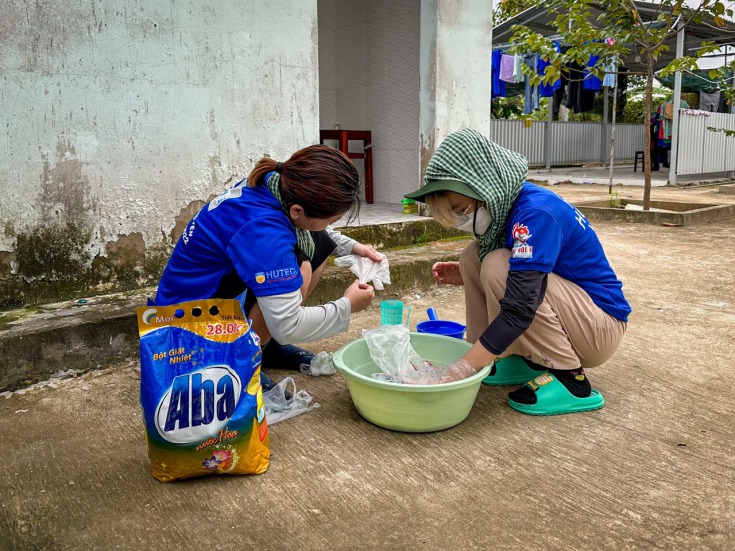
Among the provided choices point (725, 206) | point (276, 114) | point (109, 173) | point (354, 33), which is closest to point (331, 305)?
point (109, 173)

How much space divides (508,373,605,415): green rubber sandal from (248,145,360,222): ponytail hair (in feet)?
3.38

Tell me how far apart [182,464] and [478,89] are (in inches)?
171

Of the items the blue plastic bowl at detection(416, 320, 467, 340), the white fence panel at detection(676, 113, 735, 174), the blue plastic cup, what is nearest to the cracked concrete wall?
the blue plastic cup

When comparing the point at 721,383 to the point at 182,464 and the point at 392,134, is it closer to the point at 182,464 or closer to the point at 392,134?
the point at 182,464

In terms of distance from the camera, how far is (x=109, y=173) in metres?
3.35

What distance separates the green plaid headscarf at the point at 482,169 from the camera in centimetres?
226

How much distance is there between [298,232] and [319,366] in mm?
810

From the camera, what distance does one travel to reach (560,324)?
2418mm

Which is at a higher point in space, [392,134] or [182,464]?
[392,134]

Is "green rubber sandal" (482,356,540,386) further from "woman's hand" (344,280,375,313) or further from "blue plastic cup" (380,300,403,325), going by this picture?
"woman's hand" (344,280,375,313)

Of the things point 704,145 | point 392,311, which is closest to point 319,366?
point 392,311

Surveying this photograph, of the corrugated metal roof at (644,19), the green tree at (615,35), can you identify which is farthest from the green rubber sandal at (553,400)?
the corrugated metal roof at (644,19)

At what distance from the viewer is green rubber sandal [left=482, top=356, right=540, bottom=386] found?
9.12 feet

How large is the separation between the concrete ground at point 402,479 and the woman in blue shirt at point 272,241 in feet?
1.56
